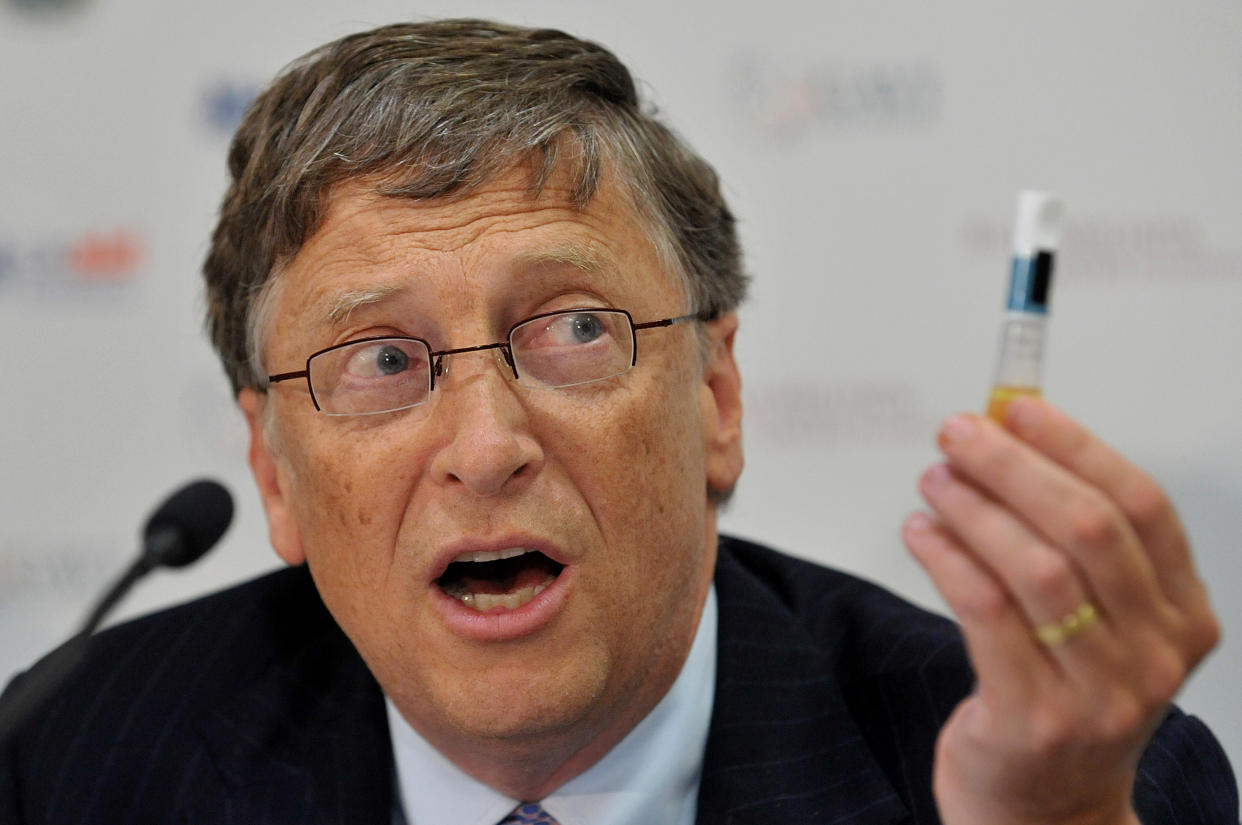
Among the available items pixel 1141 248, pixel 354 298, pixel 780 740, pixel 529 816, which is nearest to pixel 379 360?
pixel 354 298

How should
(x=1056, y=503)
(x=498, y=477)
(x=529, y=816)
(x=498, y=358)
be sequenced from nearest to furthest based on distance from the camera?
(x=1056, y=503) < (x=498, y=477) < (x=498, y=358) < (x=529, y=816)

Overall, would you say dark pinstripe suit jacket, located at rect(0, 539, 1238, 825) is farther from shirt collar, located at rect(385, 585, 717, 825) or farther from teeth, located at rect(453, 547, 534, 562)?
teeth, located at rect(453, 547, 534, 562)

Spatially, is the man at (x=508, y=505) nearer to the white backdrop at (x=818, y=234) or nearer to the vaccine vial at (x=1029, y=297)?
the vaccine vial at (x=1029, y=297)

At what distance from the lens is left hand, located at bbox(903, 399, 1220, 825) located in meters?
1.08

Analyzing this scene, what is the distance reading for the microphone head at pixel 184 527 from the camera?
5.60ft

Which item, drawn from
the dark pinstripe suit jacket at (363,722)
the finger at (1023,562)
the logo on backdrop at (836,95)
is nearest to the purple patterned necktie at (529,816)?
the dark pinstripe suit jacket at (363,722)

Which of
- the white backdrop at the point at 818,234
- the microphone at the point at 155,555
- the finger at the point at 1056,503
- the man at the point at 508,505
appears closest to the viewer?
the finger at the point at 1056,503

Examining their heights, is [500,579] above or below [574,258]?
below

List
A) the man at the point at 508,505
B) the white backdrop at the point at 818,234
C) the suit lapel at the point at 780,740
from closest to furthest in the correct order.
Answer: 1. the man at the point at 508,505
2. the suit lapel at the point at 780,740
3. the white backdrop at the point at 818,234

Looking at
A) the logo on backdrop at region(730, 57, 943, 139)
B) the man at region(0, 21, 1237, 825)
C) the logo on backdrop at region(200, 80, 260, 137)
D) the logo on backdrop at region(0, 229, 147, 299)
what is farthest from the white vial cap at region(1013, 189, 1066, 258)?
the logo on backdrop at region(0, 229, 147, 299)

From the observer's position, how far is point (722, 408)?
6.91ft

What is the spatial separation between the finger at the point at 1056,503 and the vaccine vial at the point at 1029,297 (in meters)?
0.06

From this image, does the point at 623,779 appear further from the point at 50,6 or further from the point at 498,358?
the point at 50,6

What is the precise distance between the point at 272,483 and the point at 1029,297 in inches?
54.1
